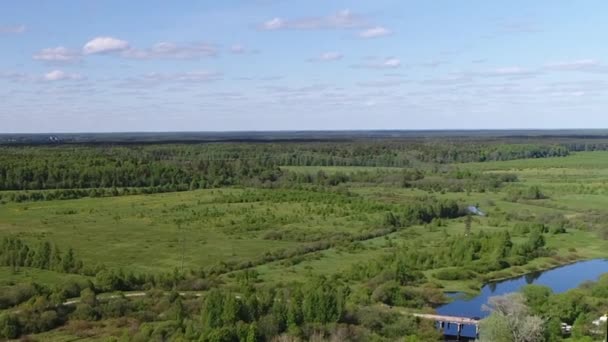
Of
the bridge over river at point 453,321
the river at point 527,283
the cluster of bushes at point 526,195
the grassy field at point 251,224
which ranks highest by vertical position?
the cluster of bushes at point 526,195

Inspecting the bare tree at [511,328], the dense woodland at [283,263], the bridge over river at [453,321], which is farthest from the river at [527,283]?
the bare tree at [511,328]

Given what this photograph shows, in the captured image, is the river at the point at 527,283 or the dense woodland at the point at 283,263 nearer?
the dense woodland at the point at 283,263

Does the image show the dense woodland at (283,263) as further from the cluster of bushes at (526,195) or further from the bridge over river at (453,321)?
the bridge over river at (453,321)

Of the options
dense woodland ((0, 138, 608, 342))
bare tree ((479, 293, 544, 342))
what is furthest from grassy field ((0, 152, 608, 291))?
bare tree ((479, 293, 544, 342))

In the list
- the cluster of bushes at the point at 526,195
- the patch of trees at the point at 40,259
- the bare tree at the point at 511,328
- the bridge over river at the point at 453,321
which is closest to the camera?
the bare tree at the point at 511,328

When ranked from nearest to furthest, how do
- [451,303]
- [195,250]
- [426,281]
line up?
[451,303] → [426,281] → [195,250]

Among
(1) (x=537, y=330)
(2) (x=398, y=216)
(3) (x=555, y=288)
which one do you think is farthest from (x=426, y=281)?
(2) (x=398, y=216)

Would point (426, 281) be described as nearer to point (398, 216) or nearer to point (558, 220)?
point (398, 216)
